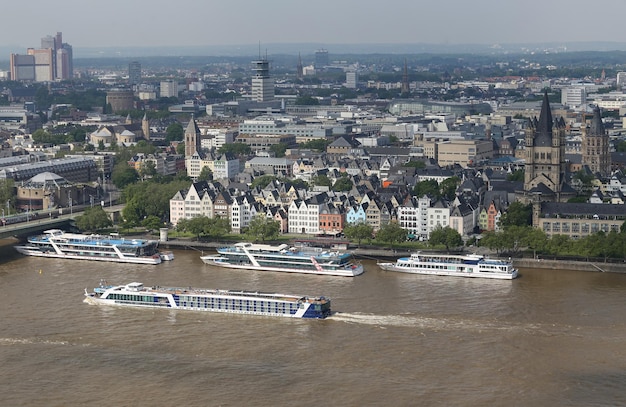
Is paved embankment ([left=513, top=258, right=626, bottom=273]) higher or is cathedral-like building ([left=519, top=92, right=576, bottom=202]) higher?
cathedral-like building ([left=519, top=92, right=576, bottom=202])

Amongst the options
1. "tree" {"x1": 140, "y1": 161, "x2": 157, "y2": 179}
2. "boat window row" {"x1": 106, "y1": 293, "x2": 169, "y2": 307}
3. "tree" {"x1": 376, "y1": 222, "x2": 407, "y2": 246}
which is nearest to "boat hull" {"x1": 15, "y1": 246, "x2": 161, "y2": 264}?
"boat window row" {"x1": 106, "y1": 293, "x2": 169, "y2": 307}

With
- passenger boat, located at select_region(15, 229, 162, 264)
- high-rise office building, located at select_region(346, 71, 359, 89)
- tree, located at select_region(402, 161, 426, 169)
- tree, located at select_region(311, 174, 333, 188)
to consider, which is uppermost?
high-rise office building, located at select_region(346, 71, 359, 89)

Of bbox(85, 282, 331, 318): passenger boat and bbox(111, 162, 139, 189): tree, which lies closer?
bbox(85, 282, 331, 318): passenger boat

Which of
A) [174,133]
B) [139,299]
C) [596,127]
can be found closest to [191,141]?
[174,133]

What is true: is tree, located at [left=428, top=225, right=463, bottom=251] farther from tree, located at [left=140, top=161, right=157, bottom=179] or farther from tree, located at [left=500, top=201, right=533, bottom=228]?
tree, located at [left=140, top=161, right=157, bottom=179]

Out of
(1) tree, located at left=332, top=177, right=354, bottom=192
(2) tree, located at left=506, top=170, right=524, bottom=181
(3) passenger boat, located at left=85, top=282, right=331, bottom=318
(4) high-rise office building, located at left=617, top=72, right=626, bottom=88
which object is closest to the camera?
(3) passenger boat, located at left=85, top=282, right=331, bottom=318

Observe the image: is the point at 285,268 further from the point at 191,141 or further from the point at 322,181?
the point at 191,141
